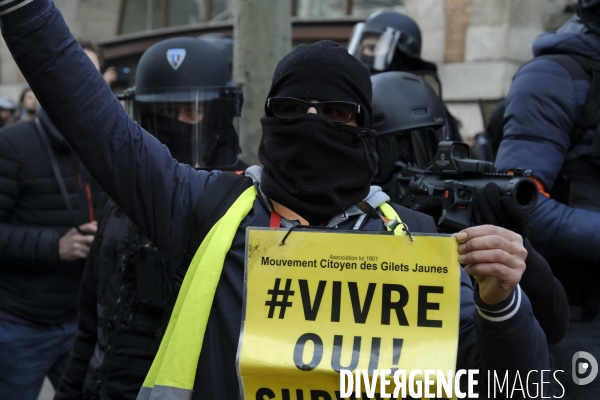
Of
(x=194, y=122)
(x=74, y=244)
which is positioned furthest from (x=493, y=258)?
(x=74, y=244)

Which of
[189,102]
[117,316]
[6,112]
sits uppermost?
[189,102]

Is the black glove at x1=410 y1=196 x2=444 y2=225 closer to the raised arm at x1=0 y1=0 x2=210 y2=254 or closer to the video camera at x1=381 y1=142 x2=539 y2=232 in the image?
the video camera at x1=381 y1=142 x2=539 y2=232

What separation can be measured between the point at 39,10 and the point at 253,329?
2.90ft

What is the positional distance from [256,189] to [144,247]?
1108 mm

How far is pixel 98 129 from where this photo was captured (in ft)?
7.12

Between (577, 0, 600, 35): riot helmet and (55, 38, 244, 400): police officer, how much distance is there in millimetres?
1540

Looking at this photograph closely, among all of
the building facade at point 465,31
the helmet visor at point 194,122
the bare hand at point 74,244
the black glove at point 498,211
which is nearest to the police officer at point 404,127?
the black glove at point 498,211

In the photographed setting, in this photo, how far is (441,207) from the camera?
3.05 meters

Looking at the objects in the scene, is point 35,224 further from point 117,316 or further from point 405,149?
point 405,149

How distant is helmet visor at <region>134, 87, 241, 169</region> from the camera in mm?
3891

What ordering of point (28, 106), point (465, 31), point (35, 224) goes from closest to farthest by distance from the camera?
point (35, 224) → point (28, 106) → point (465, 31)

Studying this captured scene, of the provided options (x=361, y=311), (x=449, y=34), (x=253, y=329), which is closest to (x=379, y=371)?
(x=361, y=311)

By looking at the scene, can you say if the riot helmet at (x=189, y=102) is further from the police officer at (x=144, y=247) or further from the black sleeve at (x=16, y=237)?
the black sleeve at (x=16, y=237)

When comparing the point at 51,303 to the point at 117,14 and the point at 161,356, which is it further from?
the point at 117,14
